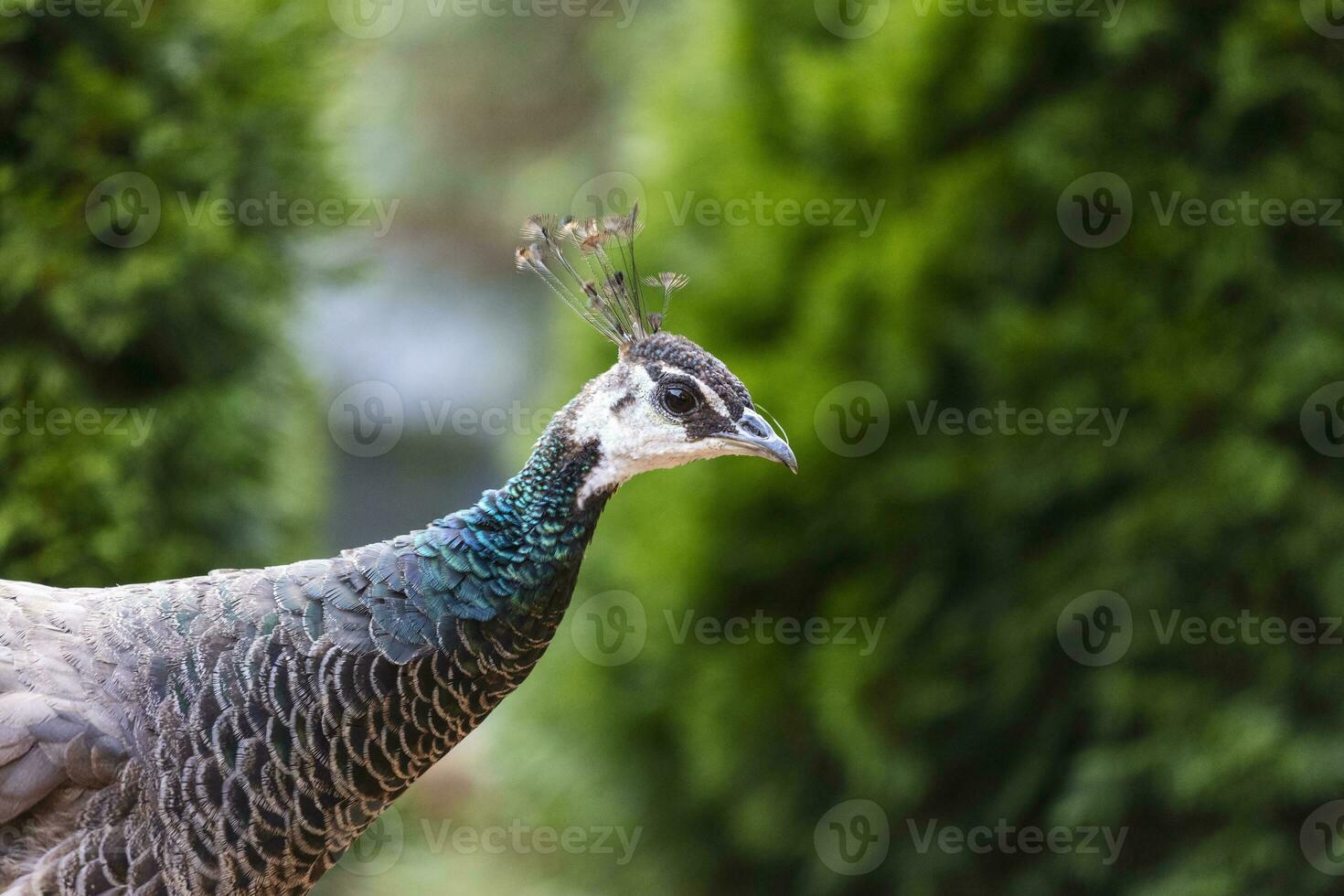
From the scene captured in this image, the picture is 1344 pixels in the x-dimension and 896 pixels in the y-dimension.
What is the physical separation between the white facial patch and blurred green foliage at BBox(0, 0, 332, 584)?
6.22ft

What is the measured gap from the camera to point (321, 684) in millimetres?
2145

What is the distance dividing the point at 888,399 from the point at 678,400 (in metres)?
1.87

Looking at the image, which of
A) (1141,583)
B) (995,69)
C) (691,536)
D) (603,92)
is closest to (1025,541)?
(1141,583)

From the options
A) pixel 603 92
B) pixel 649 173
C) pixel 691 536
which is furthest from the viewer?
pixel 603 92

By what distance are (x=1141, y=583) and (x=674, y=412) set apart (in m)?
2.09

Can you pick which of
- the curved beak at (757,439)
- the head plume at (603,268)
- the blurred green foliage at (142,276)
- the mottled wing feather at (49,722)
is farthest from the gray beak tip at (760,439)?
the blurred green foliage at (142,276)

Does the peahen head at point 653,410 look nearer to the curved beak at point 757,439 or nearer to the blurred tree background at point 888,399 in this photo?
the curved beak at point 757,439

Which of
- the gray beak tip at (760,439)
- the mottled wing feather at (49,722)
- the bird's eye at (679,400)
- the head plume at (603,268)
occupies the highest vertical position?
the head plume at (603,268)

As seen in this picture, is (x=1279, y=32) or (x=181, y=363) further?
(x=181, y=363)

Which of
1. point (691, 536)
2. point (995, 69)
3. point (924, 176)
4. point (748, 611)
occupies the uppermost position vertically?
point (995, 69)

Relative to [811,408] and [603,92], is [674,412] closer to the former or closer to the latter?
[811,408]

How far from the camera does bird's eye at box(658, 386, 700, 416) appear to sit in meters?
2.19

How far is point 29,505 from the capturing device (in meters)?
3.36

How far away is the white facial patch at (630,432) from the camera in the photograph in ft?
7.15
